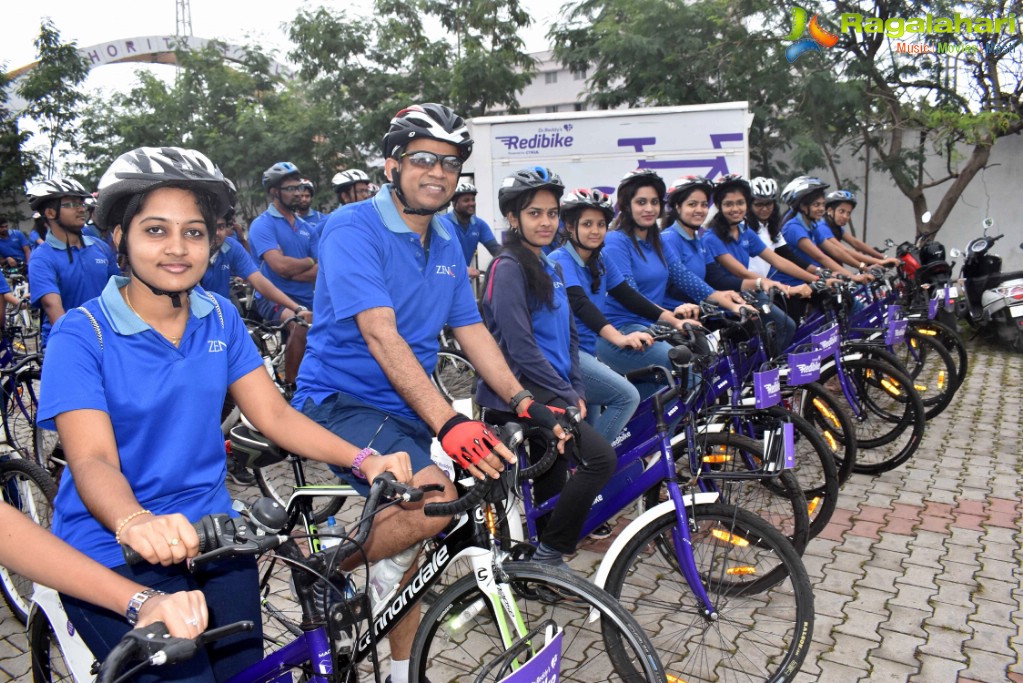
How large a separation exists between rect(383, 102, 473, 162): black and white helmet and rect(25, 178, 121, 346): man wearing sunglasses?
3.35 metres

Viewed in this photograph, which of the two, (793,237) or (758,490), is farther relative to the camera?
(793,237)

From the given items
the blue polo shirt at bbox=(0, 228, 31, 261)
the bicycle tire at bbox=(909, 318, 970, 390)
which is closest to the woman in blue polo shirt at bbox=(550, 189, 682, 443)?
the bicycle tire at bbox=(909, 318, 970, 390)

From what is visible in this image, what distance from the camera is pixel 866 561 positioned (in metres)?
4.41

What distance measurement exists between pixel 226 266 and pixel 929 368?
6.22 meters

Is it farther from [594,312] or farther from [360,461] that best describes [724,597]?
[360,461]

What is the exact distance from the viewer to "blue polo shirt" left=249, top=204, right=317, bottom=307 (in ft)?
22.3

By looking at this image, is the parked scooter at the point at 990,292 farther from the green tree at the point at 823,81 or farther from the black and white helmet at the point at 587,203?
the black and white helmet at the point at 587,203

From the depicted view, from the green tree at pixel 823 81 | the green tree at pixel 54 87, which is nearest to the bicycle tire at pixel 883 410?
the green tree at pixel 823 81

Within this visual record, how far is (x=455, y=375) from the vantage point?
8.20m

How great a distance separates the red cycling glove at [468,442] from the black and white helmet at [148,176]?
0.98 metres

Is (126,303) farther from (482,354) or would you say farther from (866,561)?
(866,561)

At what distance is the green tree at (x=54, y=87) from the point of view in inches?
845

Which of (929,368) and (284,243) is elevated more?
(284,243)

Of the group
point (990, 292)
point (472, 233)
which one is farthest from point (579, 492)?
point (990, 292)
